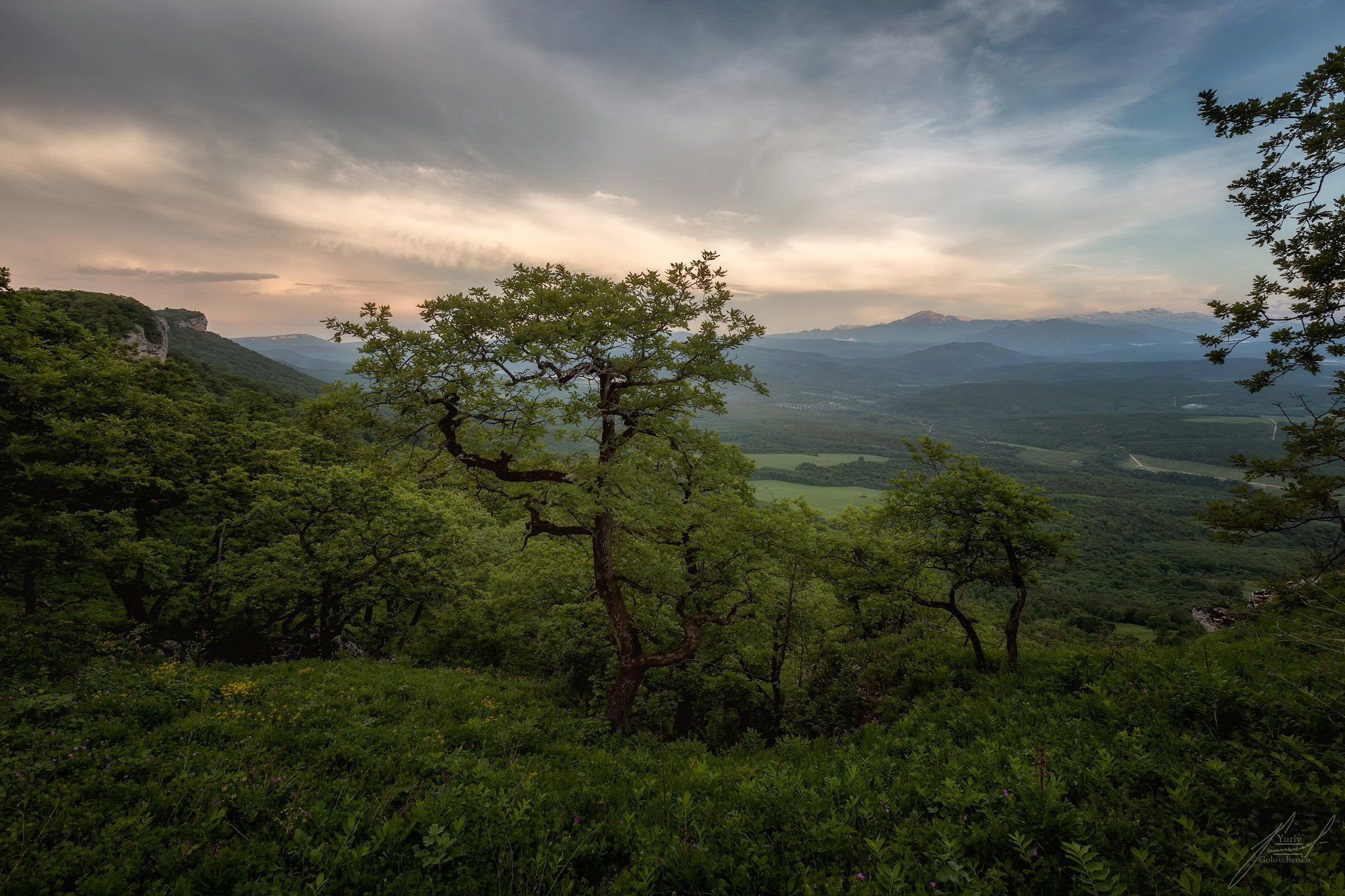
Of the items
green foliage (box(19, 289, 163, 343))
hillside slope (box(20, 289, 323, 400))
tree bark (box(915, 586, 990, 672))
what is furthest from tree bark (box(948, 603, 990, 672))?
green foliage (box(19, 289, 163, 343))

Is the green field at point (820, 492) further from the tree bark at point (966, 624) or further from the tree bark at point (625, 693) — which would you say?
the tree bark at point (625, 693)

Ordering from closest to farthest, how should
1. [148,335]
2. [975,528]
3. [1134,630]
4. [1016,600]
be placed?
[975,528], [1016,600], [1134,630], [148,335]

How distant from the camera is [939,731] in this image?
8.43 m

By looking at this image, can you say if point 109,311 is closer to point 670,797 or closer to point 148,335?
point 148,335

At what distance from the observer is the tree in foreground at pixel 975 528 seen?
1027 centimetres

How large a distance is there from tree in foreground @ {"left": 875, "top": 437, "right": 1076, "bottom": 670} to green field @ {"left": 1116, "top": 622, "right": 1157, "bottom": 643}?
1539 inches

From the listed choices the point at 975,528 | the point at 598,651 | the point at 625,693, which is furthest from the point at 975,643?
the point at 598,651

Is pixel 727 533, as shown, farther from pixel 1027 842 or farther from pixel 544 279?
pixel 1027 842

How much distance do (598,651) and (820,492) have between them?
142 m

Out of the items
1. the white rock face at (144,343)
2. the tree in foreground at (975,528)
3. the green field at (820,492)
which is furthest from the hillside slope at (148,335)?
the green field at (820,492)

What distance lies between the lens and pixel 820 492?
149m

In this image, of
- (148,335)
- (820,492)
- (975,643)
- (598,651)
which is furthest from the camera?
(820,492)

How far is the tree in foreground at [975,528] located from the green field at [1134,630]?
128 feet

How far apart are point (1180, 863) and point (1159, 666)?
600 centimetres
